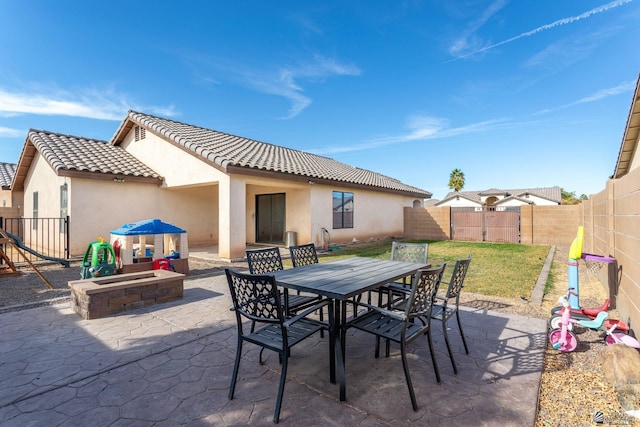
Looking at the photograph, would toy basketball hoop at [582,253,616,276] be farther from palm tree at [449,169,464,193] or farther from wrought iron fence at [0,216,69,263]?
palm tree at [449,169,464,193]

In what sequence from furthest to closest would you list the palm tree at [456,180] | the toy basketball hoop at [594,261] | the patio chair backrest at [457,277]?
the palm tree at [456,180]
the toy basketball hoop at [594,261]
the patio chair backrest at [457,277]

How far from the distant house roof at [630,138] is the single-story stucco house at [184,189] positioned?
9.02 m

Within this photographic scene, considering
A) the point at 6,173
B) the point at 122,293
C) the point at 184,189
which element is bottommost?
the point at 122,293

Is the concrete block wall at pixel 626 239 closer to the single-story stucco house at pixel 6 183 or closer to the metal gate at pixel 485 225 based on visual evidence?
the metal gate at pixel 485 225

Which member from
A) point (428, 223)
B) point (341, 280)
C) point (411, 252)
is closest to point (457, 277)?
point (341, 280)

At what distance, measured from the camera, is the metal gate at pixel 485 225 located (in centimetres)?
1543

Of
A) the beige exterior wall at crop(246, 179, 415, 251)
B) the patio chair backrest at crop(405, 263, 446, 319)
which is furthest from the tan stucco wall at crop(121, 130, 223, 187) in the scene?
the patio chair backrest at crop(405, 263, 446, 319)

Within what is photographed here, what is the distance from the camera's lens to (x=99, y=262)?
6.27 m

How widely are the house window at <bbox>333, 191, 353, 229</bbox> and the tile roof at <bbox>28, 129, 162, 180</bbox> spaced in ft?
24.0

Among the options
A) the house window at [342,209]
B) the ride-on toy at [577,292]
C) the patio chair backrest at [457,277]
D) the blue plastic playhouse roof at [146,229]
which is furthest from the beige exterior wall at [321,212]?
the ride-on toy at [577,292]

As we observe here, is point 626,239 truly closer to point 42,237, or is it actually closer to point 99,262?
point 99,262

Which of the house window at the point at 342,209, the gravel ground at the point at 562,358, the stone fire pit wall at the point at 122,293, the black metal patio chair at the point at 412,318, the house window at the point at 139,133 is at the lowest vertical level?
the gravel ground at the point at 562,358

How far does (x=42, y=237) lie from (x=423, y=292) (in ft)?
47.7

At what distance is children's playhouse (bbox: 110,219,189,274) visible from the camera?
22.1ft
